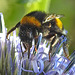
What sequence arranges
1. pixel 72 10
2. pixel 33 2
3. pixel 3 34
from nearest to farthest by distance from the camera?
pixel 3 34 → pixel 33 2 → pixel 72 10

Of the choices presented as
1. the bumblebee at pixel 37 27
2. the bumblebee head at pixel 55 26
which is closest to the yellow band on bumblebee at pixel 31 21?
the bumblebee at pixel 37 27

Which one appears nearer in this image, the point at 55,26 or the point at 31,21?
the point at 31,21

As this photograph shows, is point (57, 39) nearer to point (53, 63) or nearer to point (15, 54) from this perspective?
point (53, 63)

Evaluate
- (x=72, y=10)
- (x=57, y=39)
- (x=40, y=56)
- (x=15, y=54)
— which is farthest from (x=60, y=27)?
(x=72, y=10)

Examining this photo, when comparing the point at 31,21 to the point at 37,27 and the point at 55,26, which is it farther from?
the point at 55,26

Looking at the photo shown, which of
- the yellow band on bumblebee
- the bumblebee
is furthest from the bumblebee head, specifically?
the yellow band on bumblebee

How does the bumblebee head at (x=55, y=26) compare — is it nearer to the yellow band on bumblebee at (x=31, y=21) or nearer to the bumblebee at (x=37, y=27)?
the bumblebee at (x=37, y=27)

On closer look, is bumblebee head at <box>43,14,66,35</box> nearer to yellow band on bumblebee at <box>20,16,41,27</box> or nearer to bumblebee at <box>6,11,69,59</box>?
bumblebee at <box>6,11,69,59</box>

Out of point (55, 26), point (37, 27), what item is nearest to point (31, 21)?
point (37, 27)
